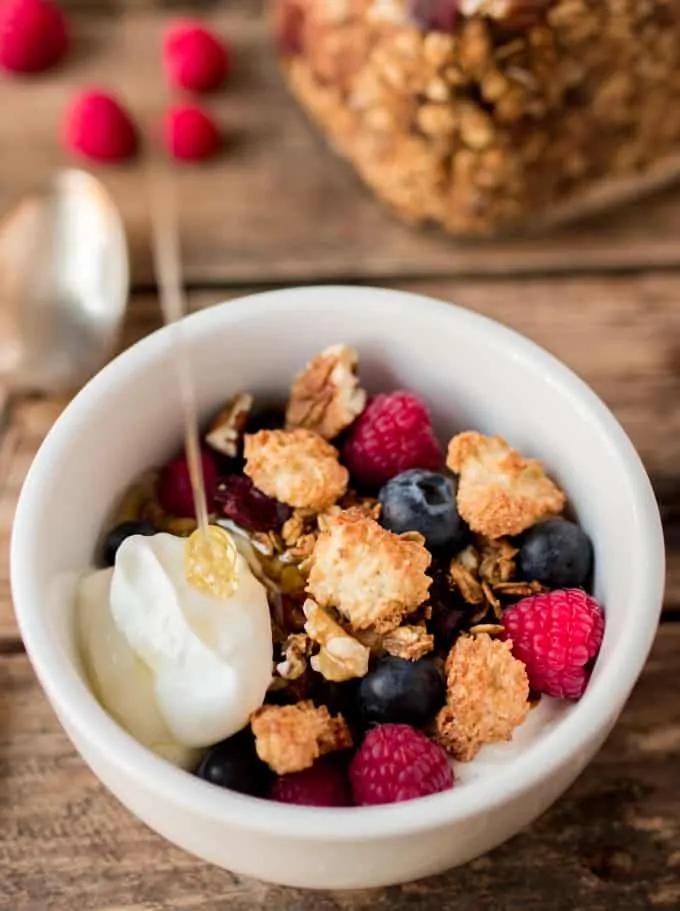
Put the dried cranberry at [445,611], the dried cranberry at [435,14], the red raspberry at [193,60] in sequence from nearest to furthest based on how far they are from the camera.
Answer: the dried cranberry at [445,611] → the dried cranberry at [435,14] → the red raspberry at [193,60]

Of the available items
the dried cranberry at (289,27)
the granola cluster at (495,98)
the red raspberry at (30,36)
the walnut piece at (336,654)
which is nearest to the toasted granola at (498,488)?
the walnut piece at (336,654)

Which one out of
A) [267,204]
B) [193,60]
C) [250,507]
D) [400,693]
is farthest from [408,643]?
[193,60]

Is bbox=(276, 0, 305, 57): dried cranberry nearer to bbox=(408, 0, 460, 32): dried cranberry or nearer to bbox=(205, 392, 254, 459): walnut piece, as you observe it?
bbox=(408, 0, 460, 32): dried cranberry

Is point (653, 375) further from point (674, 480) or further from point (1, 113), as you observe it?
point (1, 113)

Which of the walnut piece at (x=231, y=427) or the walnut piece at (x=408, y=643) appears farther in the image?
the walnut piece at (x=231, y=427)

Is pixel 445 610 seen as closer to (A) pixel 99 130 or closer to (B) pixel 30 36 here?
(A) pixel 99 130

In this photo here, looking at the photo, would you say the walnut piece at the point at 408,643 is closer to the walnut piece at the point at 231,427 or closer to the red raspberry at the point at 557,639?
the red raspberry at the point at 557,639

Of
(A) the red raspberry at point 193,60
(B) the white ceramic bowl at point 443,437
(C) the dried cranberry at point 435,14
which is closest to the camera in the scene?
(B) the white ceramic bowl at point 443,437
